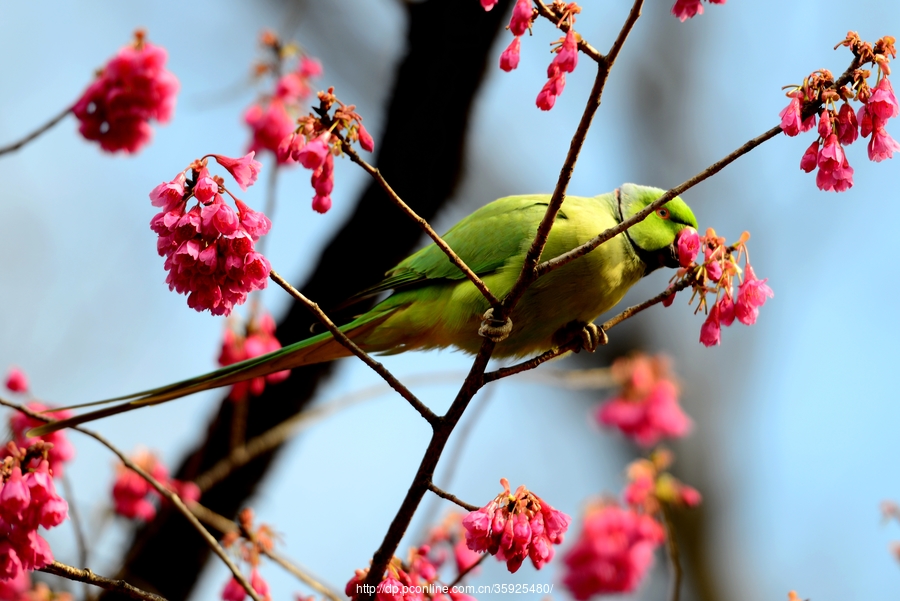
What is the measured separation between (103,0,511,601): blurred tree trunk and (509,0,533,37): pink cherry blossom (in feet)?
8.56

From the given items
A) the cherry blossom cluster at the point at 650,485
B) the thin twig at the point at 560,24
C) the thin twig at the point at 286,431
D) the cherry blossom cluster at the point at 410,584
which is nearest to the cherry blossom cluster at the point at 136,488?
the thin twig at the point at 286,431

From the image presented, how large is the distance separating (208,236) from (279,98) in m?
2.29

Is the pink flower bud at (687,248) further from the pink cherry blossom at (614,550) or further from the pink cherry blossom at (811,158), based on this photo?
the pink cherry blossom at (614,550)

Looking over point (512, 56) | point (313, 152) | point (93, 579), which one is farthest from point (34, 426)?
point (512, 56)

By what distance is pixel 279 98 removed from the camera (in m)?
3.80

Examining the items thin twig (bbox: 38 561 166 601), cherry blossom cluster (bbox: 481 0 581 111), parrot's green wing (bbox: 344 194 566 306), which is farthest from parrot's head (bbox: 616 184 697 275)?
thin twig (bbox: 38 561 166 601)

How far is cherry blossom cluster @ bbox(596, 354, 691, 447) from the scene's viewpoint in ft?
15.6

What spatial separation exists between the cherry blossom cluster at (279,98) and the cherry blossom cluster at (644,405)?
2.34m

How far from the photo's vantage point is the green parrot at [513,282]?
2.88 metres

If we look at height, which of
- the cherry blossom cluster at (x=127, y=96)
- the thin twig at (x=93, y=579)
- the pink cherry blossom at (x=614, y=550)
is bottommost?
the thin twig at (x=93, y=579)

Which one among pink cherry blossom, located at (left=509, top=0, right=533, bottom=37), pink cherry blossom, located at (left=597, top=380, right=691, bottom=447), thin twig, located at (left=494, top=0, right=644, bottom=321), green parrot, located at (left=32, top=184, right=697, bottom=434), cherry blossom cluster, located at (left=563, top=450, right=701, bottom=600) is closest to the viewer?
thin twig, located at (left=494, top=0, right=644, bottom=321)

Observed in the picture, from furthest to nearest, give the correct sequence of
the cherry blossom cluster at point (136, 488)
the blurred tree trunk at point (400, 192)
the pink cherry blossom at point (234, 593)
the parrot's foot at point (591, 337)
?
the blurred tree trunk at point (400, 192), the cherry blossom cluster at point (136, 488), the parrot's foot at point (591, 337), the pink cherry blossom at point (234, 593)

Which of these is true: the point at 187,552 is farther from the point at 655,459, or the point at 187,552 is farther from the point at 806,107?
the point at 806,107

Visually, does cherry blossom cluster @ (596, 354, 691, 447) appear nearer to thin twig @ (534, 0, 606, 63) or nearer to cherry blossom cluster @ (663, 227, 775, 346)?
cherry blossom cluster @ (663, 227, 775, 346)
